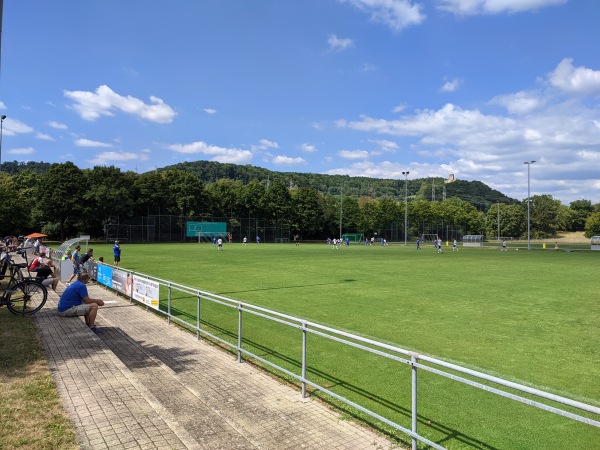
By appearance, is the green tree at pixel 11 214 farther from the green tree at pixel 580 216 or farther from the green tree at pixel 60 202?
the green tree at pixel 580 216

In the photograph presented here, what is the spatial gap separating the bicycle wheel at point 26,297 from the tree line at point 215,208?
6100cm

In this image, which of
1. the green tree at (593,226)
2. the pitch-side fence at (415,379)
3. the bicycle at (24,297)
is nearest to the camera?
the pitch-side fence at (415,379)

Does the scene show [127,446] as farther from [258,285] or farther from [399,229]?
[399,229]

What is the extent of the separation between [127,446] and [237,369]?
3.36m

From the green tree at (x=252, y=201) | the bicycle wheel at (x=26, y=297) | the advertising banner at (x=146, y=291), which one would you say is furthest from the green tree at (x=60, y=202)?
the bicycle wheel at (x=26, y=297)

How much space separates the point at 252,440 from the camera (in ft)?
14.8

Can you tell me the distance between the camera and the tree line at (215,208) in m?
73.1

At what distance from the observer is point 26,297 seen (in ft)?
34.9

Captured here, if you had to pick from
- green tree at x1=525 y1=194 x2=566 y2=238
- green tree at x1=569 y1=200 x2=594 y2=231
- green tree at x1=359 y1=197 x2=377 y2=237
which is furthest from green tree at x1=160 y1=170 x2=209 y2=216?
green tree at x1=569 y1=200 x2=594 y2=231

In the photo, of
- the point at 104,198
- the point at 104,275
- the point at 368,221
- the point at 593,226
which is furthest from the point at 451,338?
the point at 593,226

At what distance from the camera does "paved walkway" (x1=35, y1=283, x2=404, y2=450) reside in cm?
439

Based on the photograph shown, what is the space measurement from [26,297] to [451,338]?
10.5 metres

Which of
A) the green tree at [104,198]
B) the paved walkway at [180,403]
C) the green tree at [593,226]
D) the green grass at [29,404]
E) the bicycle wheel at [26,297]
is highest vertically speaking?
the green tree at [104,198]

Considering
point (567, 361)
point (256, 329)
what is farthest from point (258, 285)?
point (567, 361)
